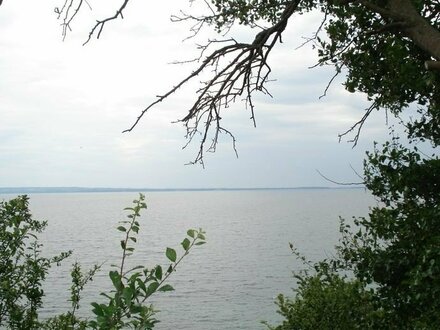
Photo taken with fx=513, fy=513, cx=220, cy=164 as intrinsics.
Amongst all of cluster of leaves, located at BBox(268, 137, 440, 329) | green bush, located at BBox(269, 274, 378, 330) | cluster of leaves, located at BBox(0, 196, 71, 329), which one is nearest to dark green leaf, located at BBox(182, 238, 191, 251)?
cluster of leaves, located at BBox(268, 137, 440, 329)

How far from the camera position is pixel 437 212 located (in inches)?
238

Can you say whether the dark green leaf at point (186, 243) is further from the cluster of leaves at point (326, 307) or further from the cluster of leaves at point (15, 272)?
the cluster of leaves at point (326, 307)

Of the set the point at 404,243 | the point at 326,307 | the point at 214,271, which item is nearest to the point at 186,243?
the point at 404,243

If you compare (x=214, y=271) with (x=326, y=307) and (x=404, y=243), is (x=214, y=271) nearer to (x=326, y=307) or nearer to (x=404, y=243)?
(x=326, y=307)

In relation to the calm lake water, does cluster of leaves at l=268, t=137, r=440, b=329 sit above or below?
above

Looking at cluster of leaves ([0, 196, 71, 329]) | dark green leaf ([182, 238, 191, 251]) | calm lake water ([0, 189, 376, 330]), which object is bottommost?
calm lake water ([0, 189, 376, 330])

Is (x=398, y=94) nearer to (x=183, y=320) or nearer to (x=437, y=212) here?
(x=437, y=212)

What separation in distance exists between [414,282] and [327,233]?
8009 cm

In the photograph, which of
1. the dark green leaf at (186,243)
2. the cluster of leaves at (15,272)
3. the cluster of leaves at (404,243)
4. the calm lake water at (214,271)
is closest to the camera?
the dark green leaf at (186,243)

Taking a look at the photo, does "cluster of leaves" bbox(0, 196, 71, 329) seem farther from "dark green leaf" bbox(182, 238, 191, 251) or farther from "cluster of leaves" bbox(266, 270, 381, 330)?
"cluster of leaves" bbox(266, 270, 381, 330)

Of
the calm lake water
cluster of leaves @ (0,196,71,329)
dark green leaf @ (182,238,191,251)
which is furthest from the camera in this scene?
the calm lake water

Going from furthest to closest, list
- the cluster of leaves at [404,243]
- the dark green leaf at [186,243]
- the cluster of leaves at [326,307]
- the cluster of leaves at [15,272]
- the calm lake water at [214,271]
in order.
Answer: the calm lake water at [214,271], the cluster of leaves at [326,307], the cluster of leaves at [15,272], the cluster of leaves at [404,243], the dark green leaf at [186,243]

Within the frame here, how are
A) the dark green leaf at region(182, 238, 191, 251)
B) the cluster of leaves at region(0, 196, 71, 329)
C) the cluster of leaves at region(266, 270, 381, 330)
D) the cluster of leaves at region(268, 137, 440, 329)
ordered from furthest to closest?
1. the cluster of leaves at region(266, 270, 381, 330)
2. the cluster of leaves at region(0, 196, 71, 329)
3. the cluster of leaves at region(268, 137, 440, 329)
4. the dark green leaf at region(182, 238, 191, 251)

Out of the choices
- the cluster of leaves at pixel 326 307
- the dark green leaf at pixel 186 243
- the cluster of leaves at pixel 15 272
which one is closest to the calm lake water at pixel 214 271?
the cluster of leaves at pixel 326 307
